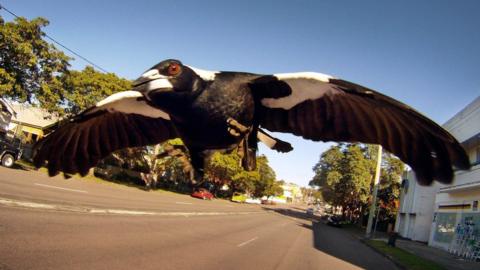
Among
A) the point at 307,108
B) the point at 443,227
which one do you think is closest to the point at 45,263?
the point at 307,108

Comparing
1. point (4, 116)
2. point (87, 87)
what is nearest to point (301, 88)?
point (4, 116)

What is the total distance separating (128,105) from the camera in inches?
147

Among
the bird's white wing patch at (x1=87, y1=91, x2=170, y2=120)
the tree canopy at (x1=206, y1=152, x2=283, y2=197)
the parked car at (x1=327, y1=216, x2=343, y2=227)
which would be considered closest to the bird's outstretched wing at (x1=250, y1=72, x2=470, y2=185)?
the tree canopy at (x1=206, y1=152, x2=283, y2=197)

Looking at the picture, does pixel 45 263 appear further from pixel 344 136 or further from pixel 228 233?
pixel 228 233

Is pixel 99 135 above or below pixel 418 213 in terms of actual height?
below

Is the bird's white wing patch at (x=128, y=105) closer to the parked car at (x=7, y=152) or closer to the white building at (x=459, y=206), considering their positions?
the white building at (x=459, y=206)

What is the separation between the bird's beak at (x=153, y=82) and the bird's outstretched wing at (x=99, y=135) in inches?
45.2

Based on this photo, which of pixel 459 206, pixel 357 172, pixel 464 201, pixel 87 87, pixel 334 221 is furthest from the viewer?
pixel 334 221

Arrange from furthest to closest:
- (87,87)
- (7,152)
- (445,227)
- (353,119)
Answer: (87,87)
(445,227)
(7,152)
(353,119)

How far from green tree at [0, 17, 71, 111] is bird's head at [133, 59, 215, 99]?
23.9 meters

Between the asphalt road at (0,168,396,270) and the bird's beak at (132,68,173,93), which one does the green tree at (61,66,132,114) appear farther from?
the bird's beak at (132,68,173,93)

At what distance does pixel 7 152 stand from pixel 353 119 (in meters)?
23.7

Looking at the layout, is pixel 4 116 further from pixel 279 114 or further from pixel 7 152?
pixel 279 114

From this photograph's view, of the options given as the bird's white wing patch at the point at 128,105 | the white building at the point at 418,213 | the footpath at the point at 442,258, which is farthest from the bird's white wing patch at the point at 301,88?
the white building at the point at 418,213
